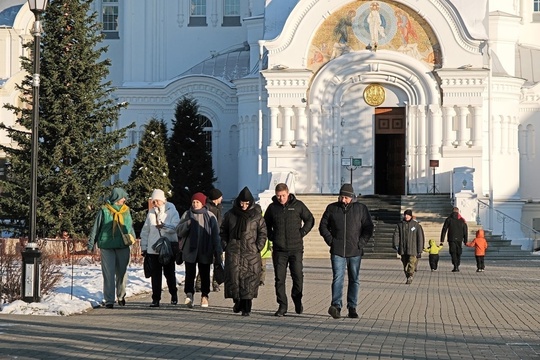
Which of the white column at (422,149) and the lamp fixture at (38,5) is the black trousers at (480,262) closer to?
the white column at (422,149)

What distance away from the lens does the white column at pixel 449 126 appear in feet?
144

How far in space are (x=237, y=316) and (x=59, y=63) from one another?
54.7 ft

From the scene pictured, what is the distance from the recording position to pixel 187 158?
153 ft

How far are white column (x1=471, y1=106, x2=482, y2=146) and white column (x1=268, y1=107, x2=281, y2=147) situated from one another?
259 inches

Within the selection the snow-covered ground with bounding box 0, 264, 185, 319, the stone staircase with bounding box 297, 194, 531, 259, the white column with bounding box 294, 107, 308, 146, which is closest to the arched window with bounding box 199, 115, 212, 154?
the white column with bounding box 294, 107, 308, 146

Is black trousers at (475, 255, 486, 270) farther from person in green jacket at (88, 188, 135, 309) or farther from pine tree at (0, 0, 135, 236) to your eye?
person in green jacket at (88, 188, 135, 309)

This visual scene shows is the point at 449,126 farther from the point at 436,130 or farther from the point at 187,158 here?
the point at 187,158

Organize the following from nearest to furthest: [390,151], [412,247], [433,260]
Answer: [412,247] < [433,260] < [390,151]

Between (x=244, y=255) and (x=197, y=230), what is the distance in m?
1.30

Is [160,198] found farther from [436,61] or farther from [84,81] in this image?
[436,61]

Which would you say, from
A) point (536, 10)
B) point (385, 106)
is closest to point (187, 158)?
point (385, 106)

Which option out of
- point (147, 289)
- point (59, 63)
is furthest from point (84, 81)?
point (147, 289)

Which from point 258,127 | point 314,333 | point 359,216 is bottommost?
point 314,333

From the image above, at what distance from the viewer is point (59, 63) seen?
1288 inches
